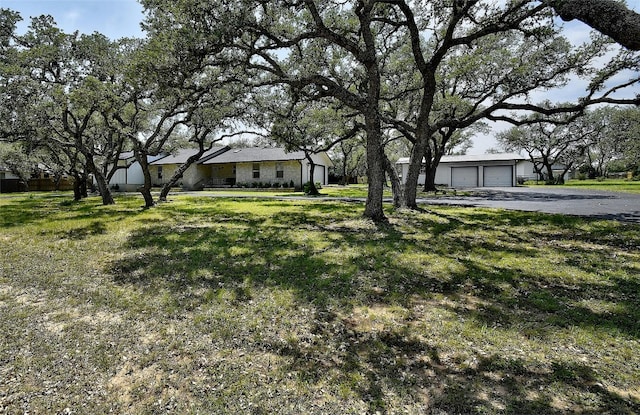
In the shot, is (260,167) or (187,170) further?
(187,170)

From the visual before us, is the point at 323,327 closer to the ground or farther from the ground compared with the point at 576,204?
closer to the ground

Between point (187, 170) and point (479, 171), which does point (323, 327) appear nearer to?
point (187, 170)

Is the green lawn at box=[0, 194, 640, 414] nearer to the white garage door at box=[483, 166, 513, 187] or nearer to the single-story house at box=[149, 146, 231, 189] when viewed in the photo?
the single-story house at box=[149, 146, 231, 189]

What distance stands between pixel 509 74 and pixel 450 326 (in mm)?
14483

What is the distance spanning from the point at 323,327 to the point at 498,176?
3834 centimetres

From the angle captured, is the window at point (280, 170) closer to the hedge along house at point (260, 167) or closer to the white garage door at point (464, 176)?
the hedge along house at point (260, 167)

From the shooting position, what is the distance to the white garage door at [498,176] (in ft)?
118

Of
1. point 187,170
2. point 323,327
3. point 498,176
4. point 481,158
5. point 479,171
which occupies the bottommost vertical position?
point 323,327

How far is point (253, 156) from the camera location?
112 feet

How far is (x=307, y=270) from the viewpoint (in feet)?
17.0

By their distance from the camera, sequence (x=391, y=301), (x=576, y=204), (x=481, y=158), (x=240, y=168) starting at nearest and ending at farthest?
(x=391, y=301)
(x=576, y=204)
(x=240, y=168)
(x=481, y=158)

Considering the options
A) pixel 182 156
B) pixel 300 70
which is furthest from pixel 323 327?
pixel 182 156

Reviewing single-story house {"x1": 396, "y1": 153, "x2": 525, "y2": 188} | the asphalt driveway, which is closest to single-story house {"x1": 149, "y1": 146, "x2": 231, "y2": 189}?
single-story house {"x1": 396, "y1": 153, "x2": 525, "y2": 188}

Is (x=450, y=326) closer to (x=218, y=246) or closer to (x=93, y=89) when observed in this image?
(x=218, y=246)
